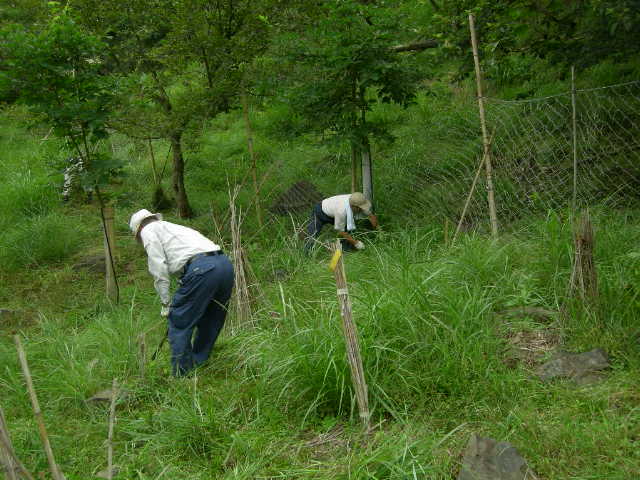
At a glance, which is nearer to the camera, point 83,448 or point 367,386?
point 367,386

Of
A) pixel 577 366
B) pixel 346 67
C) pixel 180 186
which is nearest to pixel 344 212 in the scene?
pixel 346 67

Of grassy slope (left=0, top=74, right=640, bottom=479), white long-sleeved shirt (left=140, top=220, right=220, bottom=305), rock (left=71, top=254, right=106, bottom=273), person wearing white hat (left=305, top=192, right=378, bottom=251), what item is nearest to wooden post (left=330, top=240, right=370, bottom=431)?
grassy slope (left=0, top=74, right=640, bottom=479)

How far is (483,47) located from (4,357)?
17.4ft

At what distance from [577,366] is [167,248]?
2.58 metres

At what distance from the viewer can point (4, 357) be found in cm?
457

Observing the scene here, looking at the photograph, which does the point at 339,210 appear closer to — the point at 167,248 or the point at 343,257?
the point at 343,257

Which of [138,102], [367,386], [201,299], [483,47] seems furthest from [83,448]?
[483,47]

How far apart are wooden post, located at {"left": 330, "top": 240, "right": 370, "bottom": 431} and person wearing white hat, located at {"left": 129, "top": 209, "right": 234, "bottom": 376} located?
144 cm

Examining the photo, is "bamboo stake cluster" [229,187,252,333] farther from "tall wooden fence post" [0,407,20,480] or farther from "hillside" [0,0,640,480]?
"tall wooden fence post" [0,407,20,480]

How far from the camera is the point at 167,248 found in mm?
4145

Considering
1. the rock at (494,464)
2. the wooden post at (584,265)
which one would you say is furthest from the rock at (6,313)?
the wooden post at (584,265)

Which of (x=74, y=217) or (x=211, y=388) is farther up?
(x=74, y=217)

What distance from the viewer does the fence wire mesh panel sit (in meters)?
5.58

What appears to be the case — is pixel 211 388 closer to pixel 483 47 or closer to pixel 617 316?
pixel 617 316
